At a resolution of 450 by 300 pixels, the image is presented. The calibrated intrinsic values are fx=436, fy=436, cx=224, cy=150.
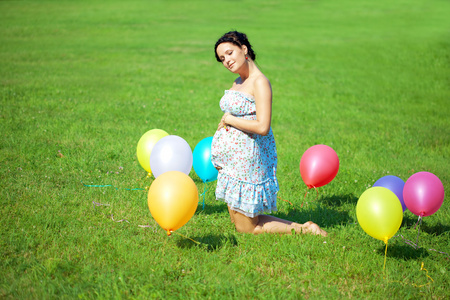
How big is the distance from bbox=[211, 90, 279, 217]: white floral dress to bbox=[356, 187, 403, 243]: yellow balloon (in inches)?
39.0

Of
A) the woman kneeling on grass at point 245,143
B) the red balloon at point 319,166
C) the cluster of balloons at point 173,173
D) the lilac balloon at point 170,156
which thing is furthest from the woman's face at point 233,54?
the red balloon at point 319,166

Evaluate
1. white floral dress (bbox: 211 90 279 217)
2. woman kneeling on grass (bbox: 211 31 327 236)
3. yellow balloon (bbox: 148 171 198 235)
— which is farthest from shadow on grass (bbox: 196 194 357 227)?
yellow balloon (bbox: 148 171 198 235)

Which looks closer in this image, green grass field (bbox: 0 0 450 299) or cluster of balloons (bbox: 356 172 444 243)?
green grass field (bbox: 0 0 450 299)

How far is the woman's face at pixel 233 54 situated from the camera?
437 centimetres

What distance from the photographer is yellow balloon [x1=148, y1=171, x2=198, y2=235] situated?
3.88 meters

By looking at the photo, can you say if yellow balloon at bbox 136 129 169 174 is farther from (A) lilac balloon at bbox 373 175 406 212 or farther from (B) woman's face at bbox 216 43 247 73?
(A) lilac balloon at bbox 373 175 406 212

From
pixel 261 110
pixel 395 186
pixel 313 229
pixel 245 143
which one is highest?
pixel 261 110

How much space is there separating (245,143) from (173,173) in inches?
32.0

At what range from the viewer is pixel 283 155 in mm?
7328

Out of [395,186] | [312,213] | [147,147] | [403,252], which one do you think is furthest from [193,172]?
[403,252]

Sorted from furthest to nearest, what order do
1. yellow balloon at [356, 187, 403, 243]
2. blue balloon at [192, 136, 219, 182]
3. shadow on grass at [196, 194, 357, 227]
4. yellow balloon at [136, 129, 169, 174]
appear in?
yellow balloon at [136, 129, 169, 174], blue balloon at [192, 136, 219, 182], shadow on grass at [196, 194, 357, 227], yellow balloon at [356, 187, 403, 243]

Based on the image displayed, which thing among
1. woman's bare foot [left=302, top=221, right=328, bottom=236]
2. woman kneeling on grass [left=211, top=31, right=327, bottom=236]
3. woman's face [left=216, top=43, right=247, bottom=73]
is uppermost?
woman's face [left=216, top=43, right=247, bottom=73]

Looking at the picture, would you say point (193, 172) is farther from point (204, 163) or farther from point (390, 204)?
point (390, 204)

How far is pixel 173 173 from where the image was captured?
13.5 feet
